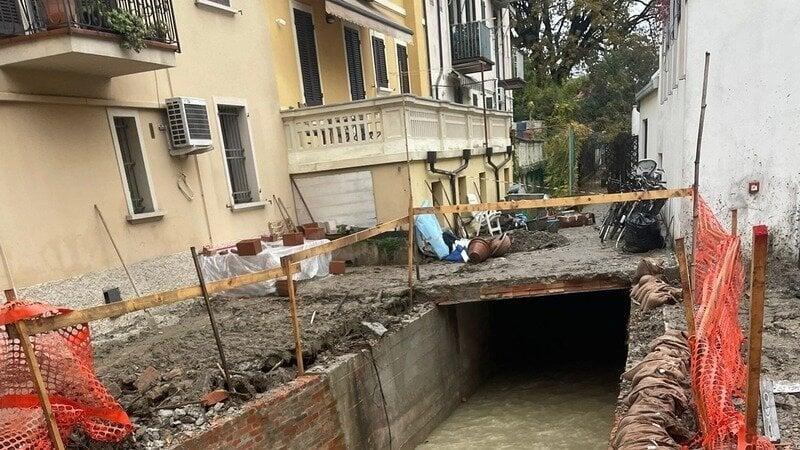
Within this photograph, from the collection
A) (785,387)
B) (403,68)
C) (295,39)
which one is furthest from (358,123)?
(785,387)

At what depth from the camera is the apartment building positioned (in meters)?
9.93

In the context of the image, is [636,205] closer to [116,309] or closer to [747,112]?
[747,112]

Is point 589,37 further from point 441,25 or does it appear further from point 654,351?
point 654,351

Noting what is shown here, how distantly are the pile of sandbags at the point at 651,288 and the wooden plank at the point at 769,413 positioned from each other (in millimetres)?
2071

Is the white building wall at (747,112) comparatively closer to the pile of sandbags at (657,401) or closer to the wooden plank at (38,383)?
the pile of sandbags at (657,401)

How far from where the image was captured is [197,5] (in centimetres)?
813

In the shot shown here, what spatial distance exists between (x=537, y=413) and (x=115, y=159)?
7496mm

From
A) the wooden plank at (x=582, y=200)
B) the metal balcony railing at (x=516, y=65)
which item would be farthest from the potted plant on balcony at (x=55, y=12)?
the metal balcony railing at (x=516, y=65)

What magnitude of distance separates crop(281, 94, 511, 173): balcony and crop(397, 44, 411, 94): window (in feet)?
13.7

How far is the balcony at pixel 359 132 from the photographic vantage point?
32.1 ft

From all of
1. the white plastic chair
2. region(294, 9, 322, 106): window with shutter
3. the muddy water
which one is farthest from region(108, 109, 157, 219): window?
the white plastic chair

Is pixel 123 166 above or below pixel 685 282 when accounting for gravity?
above

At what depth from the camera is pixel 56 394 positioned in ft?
12.0

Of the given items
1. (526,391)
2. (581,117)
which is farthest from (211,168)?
(581,117)
